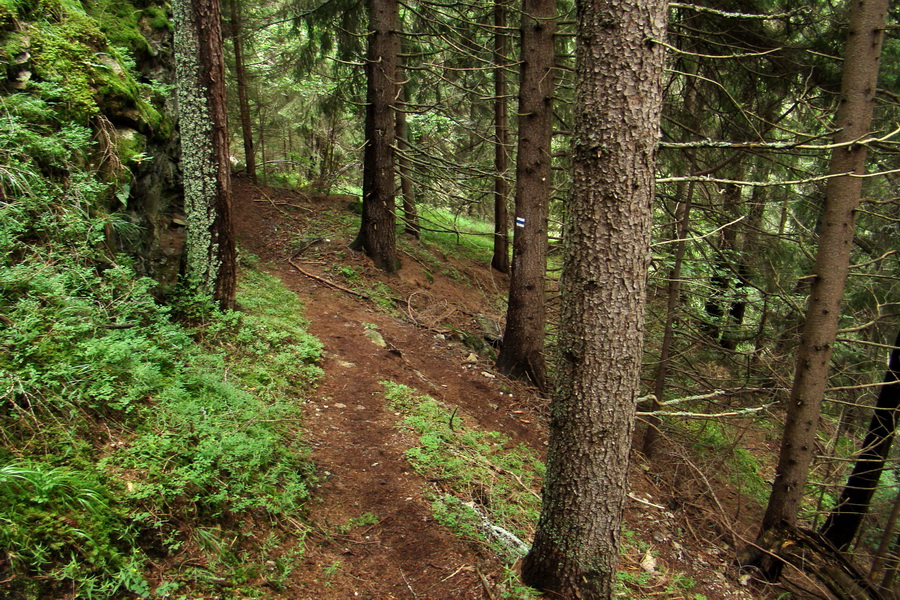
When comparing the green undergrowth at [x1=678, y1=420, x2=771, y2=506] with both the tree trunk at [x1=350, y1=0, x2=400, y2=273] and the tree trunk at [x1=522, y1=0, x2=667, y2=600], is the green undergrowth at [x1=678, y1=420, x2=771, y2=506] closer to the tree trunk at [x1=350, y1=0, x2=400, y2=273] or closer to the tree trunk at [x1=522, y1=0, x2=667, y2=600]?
the tree trunk at [x1=522, y1=0, x2=667, y2=600]

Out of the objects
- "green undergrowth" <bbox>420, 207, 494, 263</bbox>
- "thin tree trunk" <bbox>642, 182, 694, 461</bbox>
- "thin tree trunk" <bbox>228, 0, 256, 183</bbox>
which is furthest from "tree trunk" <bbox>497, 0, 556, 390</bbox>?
"thin tree trunk" <bbox>228, 0, 256, 183</bbox>

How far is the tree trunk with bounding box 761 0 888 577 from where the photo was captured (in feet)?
15.4

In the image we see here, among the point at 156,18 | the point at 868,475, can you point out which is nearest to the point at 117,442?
the point at 156,18

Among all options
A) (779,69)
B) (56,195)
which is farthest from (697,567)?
(56,195)

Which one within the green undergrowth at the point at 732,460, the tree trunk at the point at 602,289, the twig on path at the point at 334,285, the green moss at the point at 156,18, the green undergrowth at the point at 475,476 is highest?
the green moss at the point at 156,18

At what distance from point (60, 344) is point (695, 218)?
8459mm

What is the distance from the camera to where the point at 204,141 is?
5.21 metres

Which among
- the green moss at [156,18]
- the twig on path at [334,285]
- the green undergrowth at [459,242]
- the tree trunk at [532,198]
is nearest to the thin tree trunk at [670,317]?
the tree trunk at [532,198]

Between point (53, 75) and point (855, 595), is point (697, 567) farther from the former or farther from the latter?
point (53, 75)

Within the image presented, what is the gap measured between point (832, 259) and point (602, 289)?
3678 millimetres

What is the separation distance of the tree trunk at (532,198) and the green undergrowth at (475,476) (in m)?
1.86

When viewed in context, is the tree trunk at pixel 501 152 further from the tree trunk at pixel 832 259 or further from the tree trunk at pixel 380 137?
the tree trunk at pixel 832 259

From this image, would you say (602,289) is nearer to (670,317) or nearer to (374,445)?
(374,445)

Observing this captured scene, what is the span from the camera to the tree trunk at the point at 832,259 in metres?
4.70
